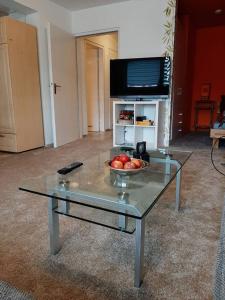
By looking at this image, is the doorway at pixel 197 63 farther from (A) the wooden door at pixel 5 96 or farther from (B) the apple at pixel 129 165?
(B) the apple at pixel 129 165

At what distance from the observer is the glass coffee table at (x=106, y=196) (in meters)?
0.97

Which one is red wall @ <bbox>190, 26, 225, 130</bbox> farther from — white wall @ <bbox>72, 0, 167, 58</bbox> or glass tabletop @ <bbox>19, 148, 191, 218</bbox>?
glass tabletop @ <bbox>19, 148, 191, 218</bbox>

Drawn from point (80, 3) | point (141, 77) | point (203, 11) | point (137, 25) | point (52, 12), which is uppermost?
point (203, 11)

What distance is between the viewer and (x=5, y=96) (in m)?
3.30

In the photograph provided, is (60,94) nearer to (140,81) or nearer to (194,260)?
(140,81)

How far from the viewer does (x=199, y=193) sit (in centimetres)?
200

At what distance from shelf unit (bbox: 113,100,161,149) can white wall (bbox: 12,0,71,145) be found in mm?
1133

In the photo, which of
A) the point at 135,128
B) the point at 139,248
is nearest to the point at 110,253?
the point at 139,248

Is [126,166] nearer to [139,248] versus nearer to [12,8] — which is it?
[139,248]

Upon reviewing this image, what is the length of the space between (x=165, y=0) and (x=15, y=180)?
321 centimetres

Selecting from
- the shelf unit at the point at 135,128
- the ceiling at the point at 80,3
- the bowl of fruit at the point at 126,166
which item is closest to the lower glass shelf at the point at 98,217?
the bowl of fruit at the point at 126,166

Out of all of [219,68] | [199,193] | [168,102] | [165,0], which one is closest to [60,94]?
[168,102]

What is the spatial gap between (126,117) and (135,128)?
0.24m

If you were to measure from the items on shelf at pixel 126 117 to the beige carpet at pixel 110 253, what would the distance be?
1.78m
